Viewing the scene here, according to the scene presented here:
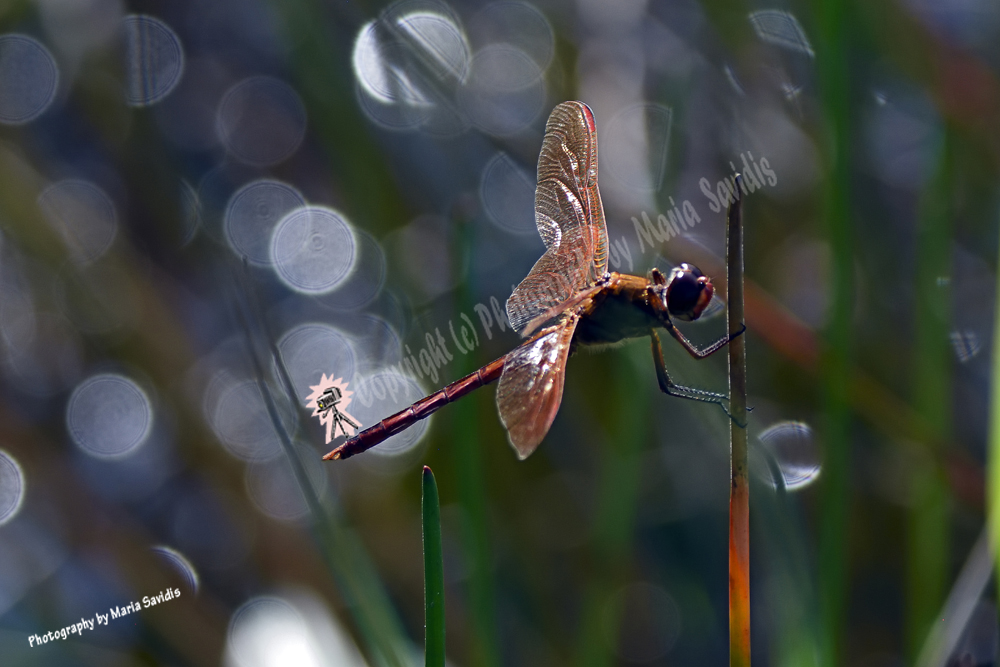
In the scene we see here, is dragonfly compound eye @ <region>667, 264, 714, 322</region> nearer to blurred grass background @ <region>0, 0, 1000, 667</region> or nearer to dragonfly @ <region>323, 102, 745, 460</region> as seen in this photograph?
dragonfly @ <region>323, 102, 745, 460</region>

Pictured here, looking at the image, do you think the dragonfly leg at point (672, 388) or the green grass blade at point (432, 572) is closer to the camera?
the green grass blade at point (432, 572)

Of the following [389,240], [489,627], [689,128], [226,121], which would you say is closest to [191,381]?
[389,240]

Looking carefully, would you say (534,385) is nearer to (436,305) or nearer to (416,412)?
(416,412)

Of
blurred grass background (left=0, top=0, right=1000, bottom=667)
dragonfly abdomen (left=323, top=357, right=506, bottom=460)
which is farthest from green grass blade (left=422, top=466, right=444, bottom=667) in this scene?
blurred grass background (left=0, top=0, right=1000, bottom=667)

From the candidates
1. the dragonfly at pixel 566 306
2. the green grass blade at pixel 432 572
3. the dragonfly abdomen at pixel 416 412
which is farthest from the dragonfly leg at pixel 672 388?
the green grass blade at pixel 432 572

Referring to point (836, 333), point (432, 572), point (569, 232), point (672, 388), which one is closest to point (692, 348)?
point (672, 388)

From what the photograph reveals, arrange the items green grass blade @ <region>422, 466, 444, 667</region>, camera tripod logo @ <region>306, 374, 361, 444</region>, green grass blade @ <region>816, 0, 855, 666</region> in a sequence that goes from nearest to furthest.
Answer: green grass blade @ <region>422, 466, 444, 667</region>
green grass blade @ <region>816, 0, 855, 666</region>
camera tripod logo @ <region>306, 374, 361, 444</region>

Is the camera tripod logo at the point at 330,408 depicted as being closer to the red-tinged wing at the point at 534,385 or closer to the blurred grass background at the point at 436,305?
the blurred grass background at the point at 436,305
